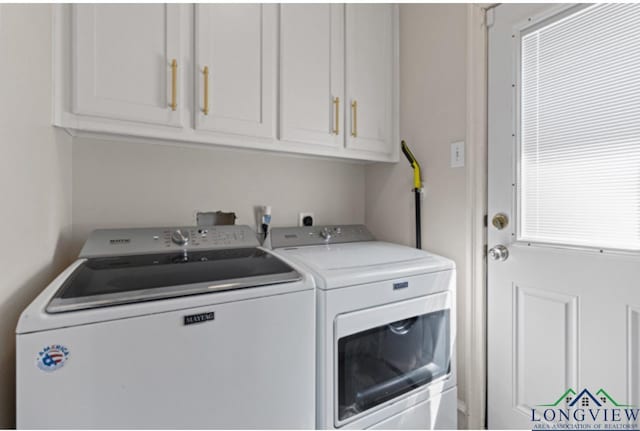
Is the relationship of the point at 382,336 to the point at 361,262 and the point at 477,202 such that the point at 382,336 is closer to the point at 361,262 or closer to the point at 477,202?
the point at 361,262

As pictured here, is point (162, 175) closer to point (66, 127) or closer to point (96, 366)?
point (66, 127)

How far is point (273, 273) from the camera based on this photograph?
1127 millimetres

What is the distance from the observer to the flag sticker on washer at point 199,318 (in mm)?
894

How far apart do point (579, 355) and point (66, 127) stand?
83.0 inches

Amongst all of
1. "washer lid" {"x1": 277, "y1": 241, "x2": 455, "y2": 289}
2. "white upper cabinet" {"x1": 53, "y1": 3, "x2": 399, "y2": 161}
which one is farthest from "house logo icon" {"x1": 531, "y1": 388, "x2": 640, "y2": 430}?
"white upper cabinet" {"x1": 53, "y1": 3, "x2": 399, "y2": 161}

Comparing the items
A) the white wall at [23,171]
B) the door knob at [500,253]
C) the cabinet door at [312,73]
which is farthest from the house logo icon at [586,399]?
the white wall at [23,171]

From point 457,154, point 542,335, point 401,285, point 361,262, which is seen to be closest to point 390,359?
point 401,285

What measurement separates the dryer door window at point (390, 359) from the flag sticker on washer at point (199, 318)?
1.63 feet

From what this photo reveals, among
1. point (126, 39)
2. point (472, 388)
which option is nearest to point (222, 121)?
point (126, 39)

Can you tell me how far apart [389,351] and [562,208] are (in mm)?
926

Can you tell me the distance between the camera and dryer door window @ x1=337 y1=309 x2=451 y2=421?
3.99 feet

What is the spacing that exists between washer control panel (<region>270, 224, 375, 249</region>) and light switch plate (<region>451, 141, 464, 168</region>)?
66 centimetres

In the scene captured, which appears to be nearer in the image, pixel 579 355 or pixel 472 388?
pixel 579 355

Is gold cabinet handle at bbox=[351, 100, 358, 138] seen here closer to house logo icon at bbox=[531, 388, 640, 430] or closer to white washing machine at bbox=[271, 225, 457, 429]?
white washing machine at bbox=[271, 225, 457, 429]
